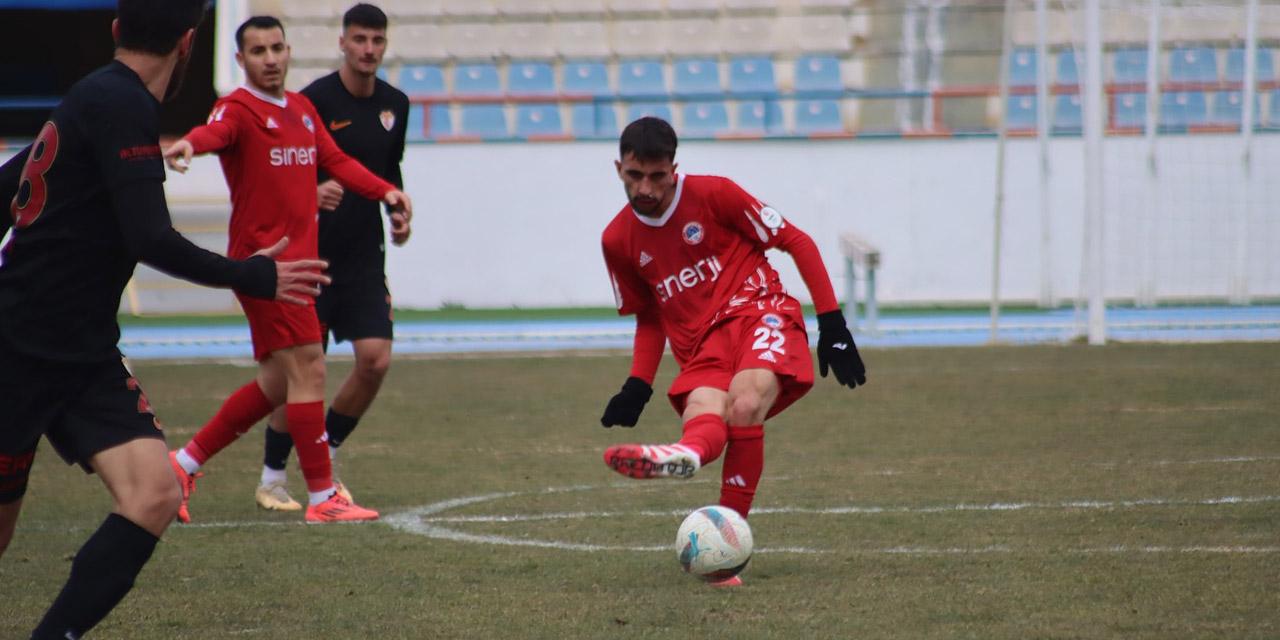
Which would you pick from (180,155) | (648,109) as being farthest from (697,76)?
(180,155)

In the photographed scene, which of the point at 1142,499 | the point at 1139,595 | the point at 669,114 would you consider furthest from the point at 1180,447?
the point at 669,114

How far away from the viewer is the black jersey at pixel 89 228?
3686 millimetres

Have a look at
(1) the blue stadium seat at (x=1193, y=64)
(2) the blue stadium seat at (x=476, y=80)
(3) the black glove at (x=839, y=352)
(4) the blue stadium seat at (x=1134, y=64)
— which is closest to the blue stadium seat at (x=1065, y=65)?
(1) the blue stadium seat at (x=1193, y=64)

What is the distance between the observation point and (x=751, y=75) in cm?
2133

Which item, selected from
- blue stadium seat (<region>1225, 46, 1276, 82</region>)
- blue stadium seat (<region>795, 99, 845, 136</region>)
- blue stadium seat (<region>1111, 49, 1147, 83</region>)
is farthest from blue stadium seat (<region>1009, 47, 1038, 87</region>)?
blue stadium seat (<region>1225, 46, 1276, 82</region>)

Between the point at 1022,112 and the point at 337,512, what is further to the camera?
the point at 1022,112

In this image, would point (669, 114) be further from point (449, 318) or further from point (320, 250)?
point (320, 250)

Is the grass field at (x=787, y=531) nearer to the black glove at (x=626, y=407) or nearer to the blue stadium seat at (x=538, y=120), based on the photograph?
the black glove at (x=626, y=407)

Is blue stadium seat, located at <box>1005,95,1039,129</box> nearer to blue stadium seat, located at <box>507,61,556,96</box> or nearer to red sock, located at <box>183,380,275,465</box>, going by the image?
blue stadium seat, located at <box>507,61,556,96</box>

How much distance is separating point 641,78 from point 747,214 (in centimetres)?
1631

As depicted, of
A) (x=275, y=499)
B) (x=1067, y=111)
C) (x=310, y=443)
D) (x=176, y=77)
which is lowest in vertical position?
(x=275, y=499)

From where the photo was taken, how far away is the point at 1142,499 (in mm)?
6340

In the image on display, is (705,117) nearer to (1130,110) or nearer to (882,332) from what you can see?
(1130,110)

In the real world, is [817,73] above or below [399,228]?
below
